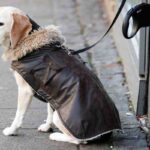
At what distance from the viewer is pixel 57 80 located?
214 inches

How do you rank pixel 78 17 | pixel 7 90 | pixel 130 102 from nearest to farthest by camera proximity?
pixel 130 102 → pixel 7 90 → pixel 78 17

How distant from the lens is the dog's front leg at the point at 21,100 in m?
5.66

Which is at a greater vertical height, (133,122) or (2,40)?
(2,40)

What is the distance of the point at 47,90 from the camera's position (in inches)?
216

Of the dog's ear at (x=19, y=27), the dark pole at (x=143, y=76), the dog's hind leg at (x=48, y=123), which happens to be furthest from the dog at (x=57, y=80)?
the dark pole at (x=143, y=76)

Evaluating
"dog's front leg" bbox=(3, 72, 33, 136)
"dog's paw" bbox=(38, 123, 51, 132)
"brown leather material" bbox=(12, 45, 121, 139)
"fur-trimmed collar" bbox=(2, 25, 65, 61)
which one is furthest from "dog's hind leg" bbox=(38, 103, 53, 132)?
"fur-trimmed collar" bbox=(2, 25, 65, 61)

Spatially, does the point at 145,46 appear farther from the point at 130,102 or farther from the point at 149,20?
the point at 130,102

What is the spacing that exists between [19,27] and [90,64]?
9.29 feet

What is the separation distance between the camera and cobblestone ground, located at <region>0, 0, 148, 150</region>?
566cm

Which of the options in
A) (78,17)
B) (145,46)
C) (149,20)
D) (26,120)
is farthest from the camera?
(78,17)

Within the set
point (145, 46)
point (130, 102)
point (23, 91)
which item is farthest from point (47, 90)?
point (130, 102)

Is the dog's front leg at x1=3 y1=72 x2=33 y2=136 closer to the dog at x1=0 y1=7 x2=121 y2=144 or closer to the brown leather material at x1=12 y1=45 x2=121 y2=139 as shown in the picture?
the dog at x1=0 y1=7 x2=121 y2=144

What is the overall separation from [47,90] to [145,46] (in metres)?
1.12

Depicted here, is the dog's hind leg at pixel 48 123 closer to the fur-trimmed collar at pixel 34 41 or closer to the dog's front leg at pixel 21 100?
the dog's front leg at pixel 21 100
